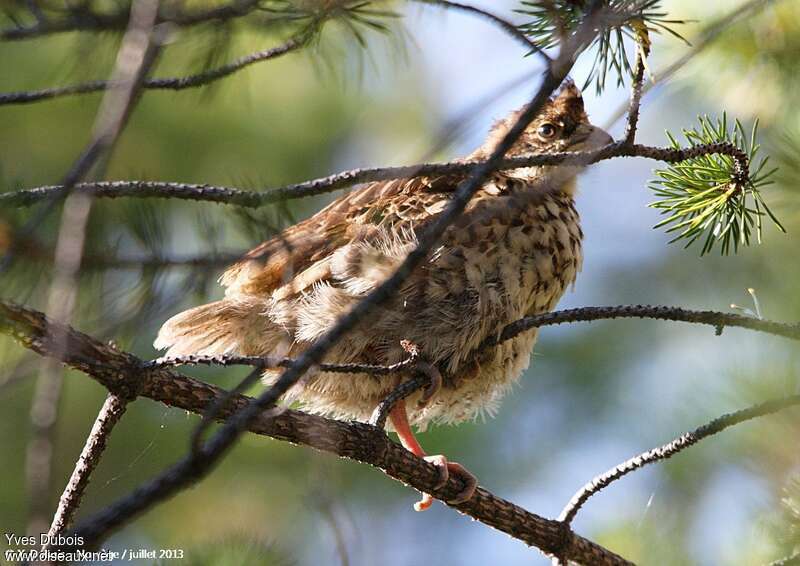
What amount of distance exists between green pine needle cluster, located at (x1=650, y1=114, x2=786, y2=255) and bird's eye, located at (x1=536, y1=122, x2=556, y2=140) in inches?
51.2

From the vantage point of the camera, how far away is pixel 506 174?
3.88 metres

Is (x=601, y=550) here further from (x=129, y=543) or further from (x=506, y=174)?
(x=129, y=543)

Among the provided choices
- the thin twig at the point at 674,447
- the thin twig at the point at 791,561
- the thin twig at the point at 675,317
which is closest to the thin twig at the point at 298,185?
the thin twig at the point at 675,317

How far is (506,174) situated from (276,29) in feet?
5.74

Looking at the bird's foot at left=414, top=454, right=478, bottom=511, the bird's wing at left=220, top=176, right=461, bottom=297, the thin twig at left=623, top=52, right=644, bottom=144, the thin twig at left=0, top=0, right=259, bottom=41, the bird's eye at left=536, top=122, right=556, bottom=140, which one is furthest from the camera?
the bird's eye at left=536, top=122, right=556, bottom=140

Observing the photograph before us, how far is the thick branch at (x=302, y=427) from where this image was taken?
89.3 inches

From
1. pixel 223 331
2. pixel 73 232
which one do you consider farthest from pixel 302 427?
pixel 73 232

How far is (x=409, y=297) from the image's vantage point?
11.3ft

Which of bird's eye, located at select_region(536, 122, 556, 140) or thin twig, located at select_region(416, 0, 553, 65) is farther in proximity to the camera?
bird's eye, located at select_region(536, 122, 556, 140)

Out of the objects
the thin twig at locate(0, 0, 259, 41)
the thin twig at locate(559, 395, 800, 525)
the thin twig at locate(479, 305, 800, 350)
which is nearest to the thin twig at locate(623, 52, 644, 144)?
the thin twig at locate(479, 305, 800, 350)

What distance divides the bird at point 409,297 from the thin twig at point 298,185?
1063mm

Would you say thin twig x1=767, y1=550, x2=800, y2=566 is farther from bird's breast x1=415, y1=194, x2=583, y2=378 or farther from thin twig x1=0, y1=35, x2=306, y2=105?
thin twig x1=0, y1=35, x2=306, y2=105

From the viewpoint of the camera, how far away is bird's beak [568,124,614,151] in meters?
3.93

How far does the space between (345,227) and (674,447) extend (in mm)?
1531
